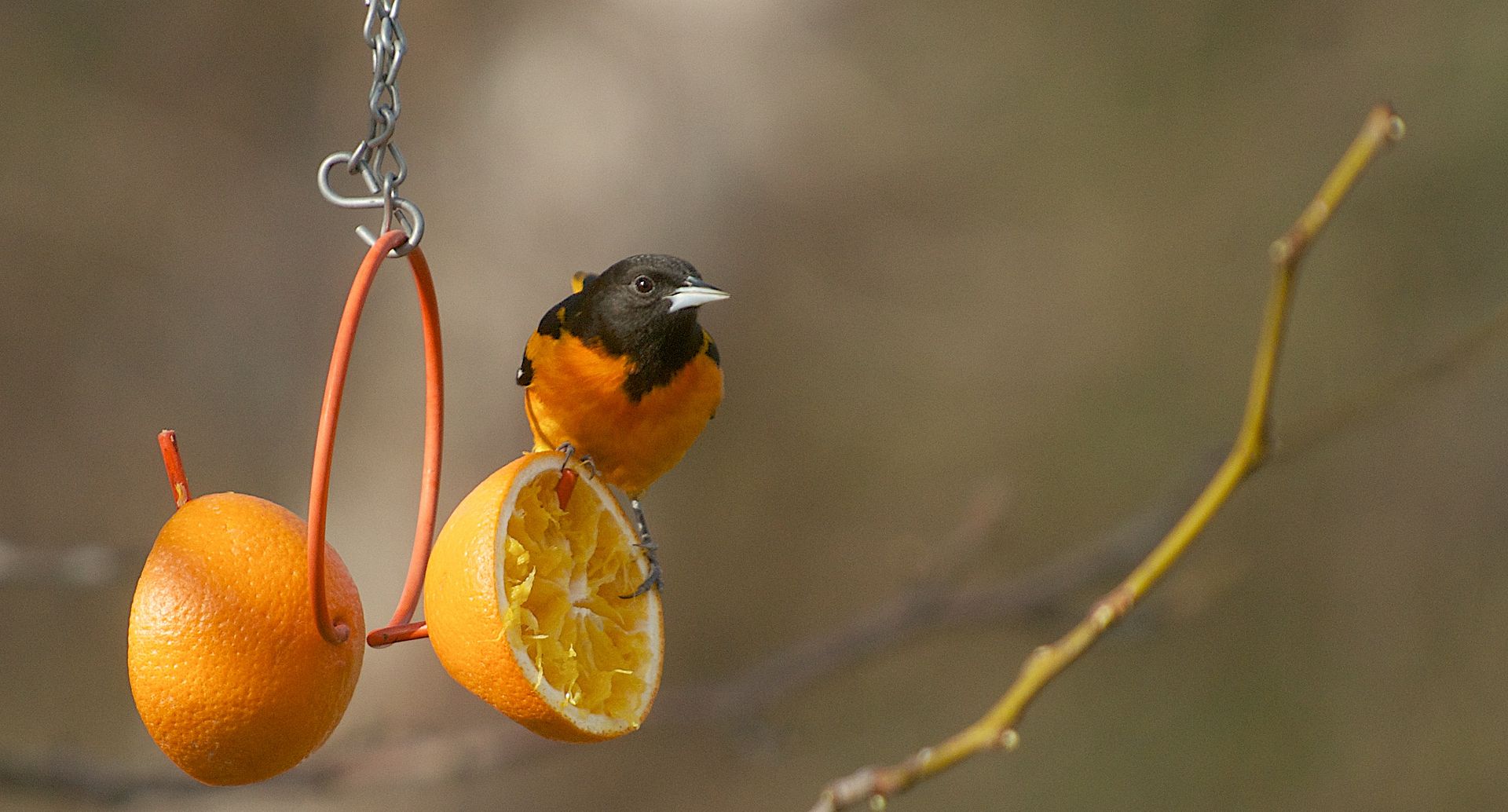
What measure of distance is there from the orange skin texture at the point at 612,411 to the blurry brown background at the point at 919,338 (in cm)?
287

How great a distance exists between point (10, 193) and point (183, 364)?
1.11 m

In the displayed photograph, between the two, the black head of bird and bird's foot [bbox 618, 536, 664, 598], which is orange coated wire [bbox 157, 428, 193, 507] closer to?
bird's foot [bbox 618, 536, 664, 598]

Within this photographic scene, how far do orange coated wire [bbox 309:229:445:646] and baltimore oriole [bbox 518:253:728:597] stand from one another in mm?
338

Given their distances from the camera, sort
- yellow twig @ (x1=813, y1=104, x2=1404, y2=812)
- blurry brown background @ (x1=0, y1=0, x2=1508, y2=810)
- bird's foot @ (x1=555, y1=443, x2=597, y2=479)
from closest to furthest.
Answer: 1. yellow twig @ (x1=813, y1=104, x2=1404, y2=812)
2. bird's foot @ (x1=555, y1=443, x2=597, y2=479)
3. blurry brown background @ (x1=0, y1=0, x2=1508, y2=810)

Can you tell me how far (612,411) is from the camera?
2350mm

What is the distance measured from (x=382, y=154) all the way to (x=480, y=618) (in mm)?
702

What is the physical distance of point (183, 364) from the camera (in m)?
7.10

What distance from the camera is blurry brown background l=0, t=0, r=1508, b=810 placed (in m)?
6.00

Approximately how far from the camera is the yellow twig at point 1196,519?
1434mm

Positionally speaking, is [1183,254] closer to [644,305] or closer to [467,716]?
[467,716]

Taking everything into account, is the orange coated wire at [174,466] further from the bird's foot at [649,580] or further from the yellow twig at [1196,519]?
the yellow twig at [1196,519]

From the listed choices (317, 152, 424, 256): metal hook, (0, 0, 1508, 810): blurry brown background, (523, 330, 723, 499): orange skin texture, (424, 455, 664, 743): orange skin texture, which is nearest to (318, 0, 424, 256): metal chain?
(317, 152, 424, 256): metal hook

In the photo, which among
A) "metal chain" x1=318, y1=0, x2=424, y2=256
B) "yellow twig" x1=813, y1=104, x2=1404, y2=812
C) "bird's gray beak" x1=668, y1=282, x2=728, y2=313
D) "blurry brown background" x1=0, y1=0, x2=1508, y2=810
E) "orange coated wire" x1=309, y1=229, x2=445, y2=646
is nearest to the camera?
"yellow twig" x1=813, y1=104, x2=1404, y2=812

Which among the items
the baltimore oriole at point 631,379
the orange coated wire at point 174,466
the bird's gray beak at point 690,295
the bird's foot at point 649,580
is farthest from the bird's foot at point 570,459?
the orange coated wire at point 174,466
